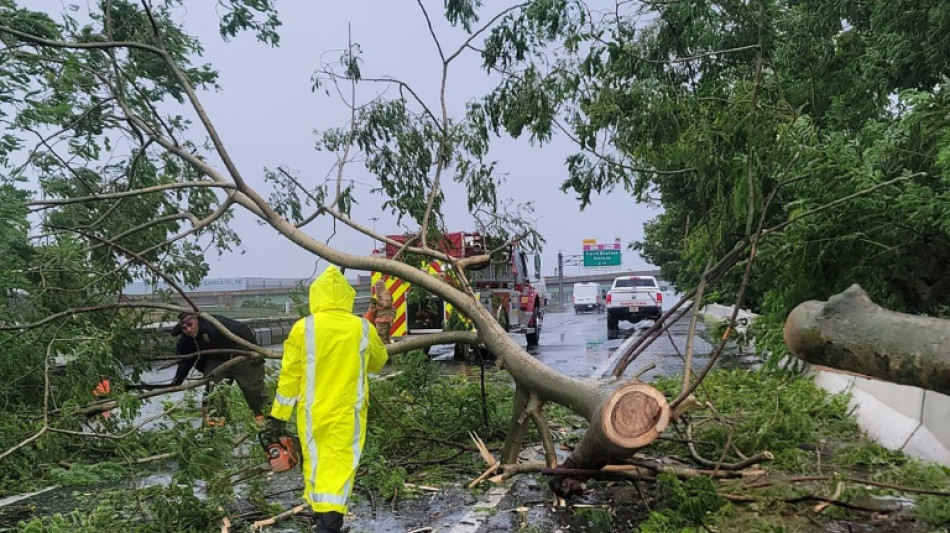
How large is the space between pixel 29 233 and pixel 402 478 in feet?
12.0

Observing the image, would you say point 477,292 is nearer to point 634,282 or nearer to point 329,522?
point 329,522

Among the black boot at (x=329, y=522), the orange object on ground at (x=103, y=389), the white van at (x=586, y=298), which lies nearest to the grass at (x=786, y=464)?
the black boot at (x=329, y=522)

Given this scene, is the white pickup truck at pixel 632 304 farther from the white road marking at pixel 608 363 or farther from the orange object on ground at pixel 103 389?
the orange object on ground at pixel 103 389

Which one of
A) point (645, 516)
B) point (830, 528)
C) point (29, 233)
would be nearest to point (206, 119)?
point (29, 233)

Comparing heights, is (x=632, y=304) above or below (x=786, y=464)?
above

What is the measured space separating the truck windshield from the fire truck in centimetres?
660

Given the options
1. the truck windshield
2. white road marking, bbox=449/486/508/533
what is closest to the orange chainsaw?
white road marking, bbox=449/486/508/533

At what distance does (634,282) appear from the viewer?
24.1m

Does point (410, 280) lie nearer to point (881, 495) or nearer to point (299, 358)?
point (299, 358)

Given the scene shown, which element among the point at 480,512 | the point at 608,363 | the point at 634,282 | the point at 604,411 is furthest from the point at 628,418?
the point at 634,282

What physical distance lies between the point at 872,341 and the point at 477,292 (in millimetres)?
5861

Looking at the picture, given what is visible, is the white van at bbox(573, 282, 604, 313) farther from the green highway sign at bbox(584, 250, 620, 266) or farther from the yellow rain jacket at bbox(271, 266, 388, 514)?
the yellow rain jacket at bbox(271, 266, 388, 514)

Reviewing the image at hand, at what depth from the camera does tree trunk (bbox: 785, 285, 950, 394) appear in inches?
92.9

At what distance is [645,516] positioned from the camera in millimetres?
4312
